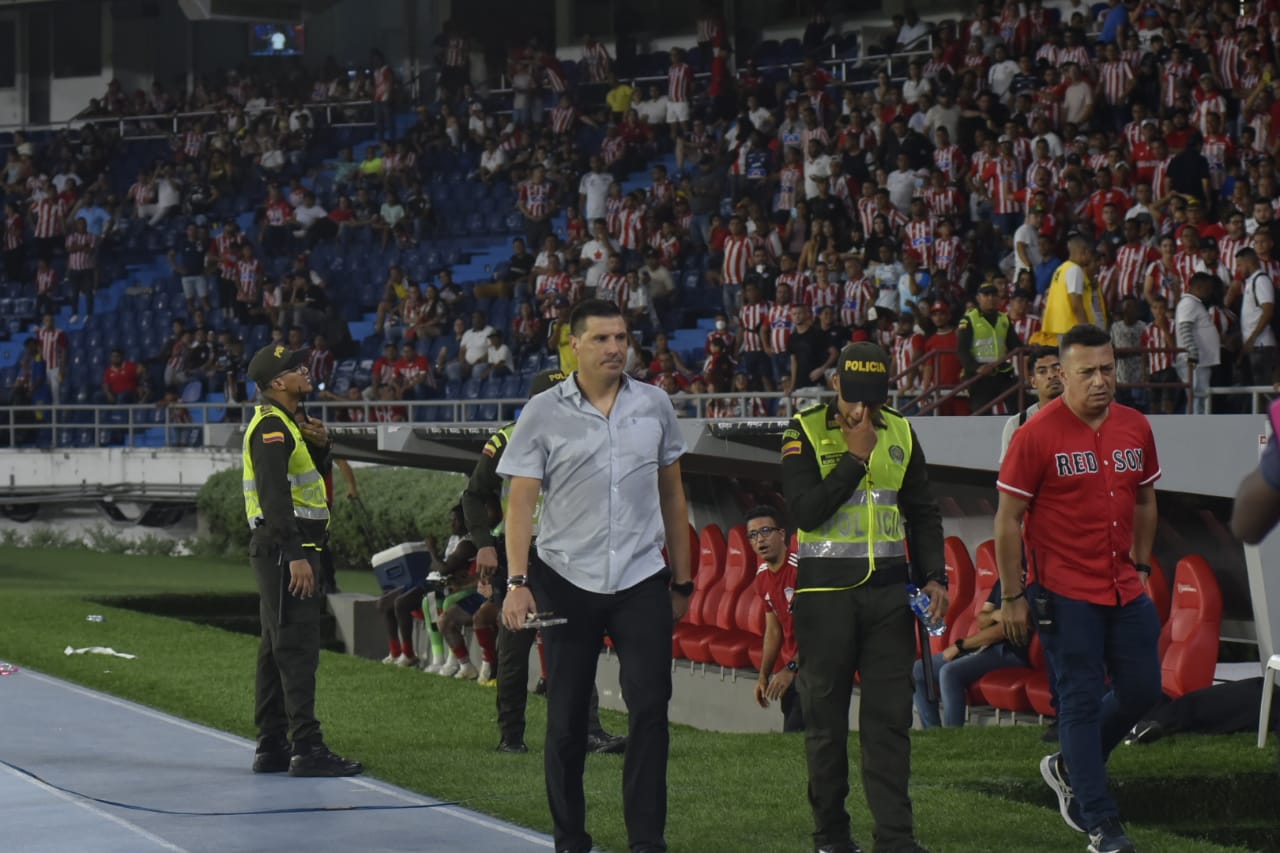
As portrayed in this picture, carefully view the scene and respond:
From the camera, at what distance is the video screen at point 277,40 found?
131 ft

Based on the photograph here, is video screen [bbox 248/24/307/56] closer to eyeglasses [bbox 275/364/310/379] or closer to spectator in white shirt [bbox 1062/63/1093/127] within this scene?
spectator in white shirt [bbox 1062/63/1093/127]

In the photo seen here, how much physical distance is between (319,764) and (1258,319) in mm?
8714

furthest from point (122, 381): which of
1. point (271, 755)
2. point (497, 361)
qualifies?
point (271, 755)

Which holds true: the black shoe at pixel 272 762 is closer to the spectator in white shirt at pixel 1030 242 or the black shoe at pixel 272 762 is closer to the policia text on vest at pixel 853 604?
the policia text on vest at pixel 853 604

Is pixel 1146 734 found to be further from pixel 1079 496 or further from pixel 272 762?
pixel 272 762

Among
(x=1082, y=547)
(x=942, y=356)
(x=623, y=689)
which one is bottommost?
(x=623, y=689)

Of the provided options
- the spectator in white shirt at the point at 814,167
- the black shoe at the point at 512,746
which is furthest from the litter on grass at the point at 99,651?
the spectator in white shirt at the point at 814,167

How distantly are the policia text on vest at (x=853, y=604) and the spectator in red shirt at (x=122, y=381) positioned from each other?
25.6 meters

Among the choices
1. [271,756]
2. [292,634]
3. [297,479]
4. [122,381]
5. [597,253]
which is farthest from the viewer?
[122,381]

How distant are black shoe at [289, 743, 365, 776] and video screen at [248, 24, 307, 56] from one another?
32694 mm

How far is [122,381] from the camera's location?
30938 millimetres

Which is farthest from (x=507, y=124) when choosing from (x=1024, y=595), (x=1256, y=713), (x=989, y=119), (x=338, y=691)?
(x=1024, y=595)

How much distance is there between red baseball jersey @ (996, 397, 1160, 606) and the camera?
278 inches

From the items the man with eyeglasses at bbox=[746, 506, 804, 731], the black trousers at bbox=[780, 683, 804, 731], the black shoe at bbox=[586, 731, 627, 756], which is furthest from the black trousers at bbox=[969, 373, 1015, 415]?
the black shoe at bbox=[586, 731, 627, 756]
